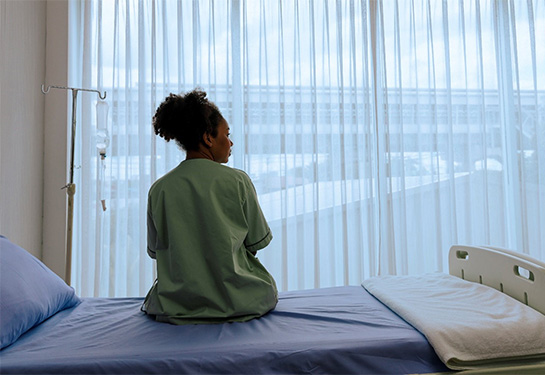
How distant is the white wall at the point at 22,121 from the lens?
7.76 ft

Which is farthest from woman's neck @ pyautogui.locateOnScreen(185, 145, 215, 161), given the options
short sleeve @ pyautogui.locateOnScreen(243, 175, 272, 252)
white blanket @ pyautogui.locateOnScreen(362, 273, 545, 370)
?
white blanket @ pyautogui.locateOnScreen(362, 273, 545, 370)

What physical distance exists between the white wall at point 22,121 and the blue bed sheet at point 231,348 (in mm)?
1313

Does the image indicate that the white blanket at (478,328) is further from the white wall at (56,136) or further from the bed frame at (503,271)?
the white wall at (56,136)

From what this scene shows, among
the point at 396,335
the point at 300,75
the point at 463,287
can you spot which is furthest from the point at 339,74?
the point at 396,335

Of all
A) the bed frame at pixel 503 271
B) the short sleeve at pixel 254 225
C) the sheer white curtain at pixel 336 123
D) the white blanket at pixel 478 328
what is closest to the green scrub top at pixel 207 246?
the short sleeve at pixel 254 225

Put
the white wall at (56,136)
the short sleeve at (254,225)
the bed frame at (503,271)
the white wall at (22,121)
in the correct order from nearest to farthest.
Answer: the bed frame at (503,271), the short sleeve at (254,225), the white wall at (22,121), the white wall at (56,136)

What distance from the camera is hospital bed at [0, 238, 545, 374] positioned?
1.14 metres

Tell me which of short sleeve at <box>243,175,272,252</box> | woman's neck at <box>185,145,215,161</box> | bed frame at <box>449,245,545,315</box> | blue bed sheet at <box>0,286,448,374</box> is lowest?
blue bed sheet at <box>0,286,448,374</box>

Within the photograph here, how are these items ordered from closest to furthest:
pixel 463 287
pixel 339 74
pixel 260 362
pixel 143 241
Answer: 1. pixel 260 362
2. pixel 463 287
3. pixel 143 241
4. pixel 339 74

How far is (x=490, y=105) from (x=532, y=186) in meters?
0.63

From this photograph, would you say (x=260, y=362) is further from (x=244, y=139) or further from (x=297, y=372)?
(x=244, y=139)

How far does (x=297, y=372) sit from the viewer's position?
3.82 ft

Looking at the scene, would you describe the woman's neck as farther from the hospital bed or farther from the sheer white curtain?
the sheer white curtain

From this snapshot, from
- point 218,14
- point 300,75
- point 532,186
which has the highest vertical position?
point 218,14
